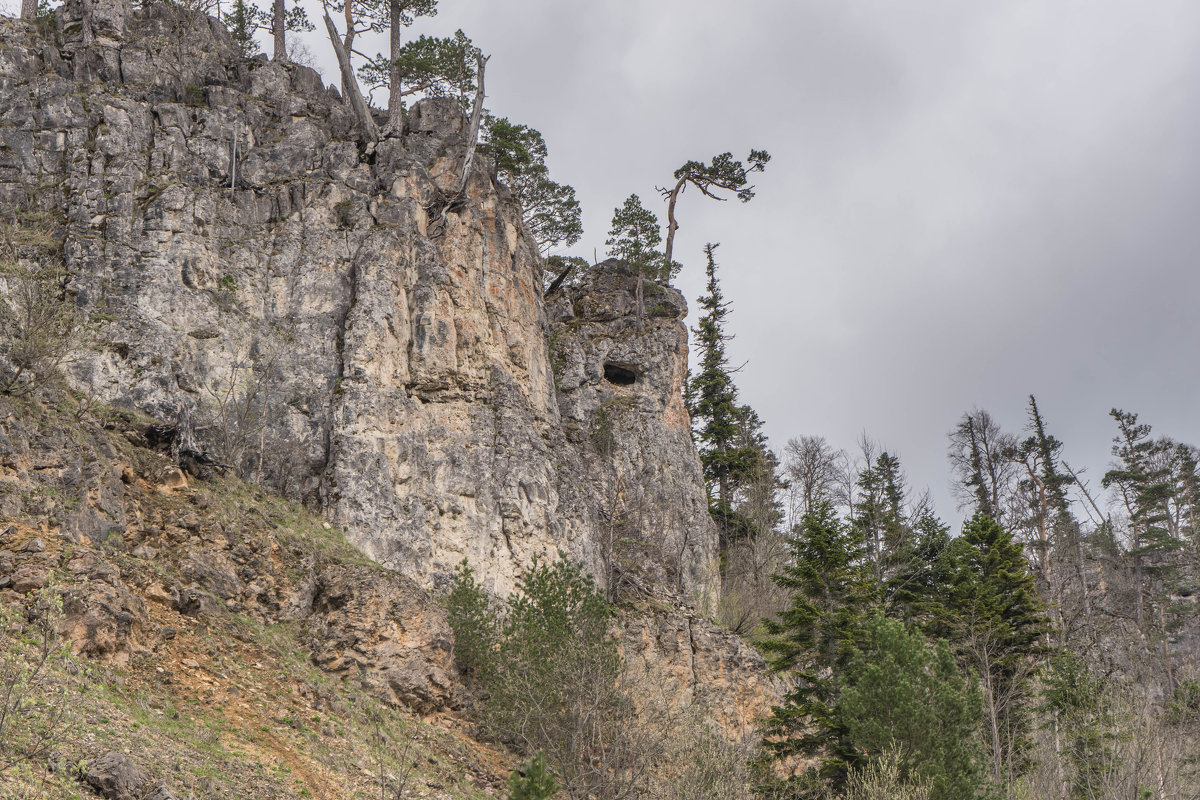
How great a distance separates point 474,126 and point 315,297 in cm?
1048

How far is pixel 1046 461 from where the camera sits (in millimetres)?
46562

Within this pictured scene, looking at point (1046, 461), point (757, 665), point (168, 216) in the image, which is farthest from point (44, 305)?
point (1046, 461)

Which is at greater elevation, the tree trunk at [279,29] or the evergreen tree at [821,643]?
the tree trunk at [279,29]

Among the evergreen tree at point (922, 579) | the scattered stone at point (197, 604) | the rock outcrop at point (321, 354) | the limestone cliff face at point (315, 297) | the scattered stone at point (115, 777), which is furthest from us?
the evergreen tree at point (922, 579)

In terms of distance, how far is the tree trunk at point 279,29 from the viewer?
38.2 meters

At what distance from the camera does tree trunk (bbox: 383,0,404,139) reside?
1345 inches

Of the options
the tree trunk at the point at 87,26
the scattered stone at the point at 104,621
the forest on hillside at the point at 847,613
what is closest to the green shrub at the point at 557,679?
the forest on hillside at the point at 847,613

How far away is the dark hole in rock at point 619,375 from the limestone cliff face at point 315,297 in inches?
178

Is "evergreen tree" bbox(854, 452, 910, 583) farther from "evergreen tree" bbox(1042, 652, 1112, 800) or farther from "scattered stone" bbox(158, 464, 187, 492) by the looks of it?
"scattered stone" bbox(158, 464, 187, 492)

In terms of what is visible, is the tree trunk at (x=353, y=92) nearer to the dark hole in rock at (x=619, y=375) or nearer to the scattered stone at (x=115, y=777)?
the dark hole in rock at (x=619, y=375)

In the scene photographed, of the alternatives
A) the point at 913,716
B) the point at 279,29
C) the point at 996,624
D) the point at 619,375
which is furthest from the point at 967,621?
the point at 279,29

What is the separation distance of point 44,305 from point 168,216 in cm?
850

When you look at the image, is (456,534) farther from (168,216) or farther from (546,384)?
(168,216)

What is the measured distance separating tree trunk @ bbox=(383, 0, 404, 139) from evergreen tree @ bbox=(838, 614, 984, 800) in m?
25.5
